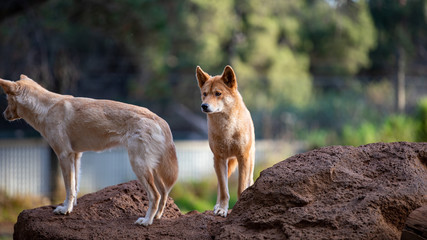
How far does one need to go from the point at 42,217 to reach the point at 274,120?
→ 15.5 metres

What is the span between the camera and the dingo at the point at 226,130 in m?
4.95

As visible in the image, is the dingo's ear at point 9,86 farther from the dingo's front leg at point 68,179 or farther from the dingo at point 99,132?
the dingo's front leg at point 68,179

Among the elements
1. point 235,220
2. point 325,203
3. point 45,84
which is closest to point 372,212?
point 325,203

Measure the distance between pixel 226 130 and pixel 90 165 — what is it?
9965 millimetres

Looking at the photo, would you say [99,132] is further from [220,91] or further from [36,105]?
[220,91]

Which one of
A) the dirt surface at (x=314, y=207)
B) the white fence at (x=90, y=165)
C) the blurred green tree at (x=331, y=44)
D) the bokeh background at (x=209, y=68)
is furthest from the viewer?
the blurred green tree at (x=331, y=44)

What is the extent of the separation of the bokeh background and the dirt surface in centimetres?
560

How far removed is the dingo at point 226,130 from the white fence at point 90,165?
9.01 meters

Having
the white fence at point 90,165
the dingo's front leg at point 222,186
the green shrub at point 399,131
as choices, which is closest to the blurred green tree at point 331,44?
the green shrub at point 399,131

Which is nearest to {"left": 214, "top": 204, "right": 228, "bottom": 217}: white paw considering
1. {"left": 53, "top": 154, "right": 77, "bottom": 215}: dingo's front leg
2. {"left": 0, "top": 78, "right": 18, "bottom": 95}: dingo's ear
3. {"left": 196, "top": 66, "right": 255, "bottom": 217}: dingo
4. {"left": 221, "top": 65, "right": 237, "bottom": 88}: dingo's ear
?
{"left": 196, "top": 66, "right": 255, "bottom": 217}: dingo

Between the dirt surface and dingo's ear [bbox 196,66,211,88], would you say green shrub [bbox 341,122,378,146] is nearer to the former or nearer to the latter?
dingo's ear [bbox 196,66,211,88]

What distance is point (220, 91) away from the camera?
16.3 ft

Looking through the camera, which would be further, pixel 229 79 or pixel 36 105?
pixel 36 105

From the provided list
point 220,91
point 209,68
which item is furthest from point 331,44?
point 220,91
